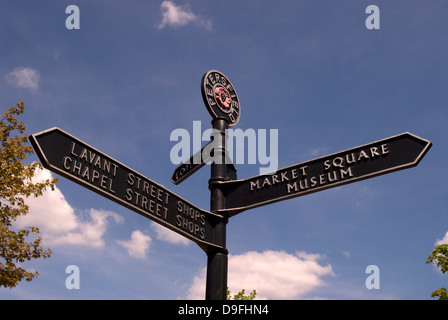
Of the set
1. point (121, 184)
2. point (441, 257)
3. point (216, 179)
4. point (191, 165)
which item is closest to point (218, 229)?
point (216, 179)

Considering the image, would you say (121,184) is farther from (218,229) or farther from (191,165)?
(191,165)

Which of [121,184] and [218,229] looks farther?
[218,229]

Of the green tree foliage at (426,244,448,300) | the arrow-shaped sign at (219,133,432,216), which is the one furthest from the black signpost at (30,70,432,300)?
the green tree foliage at (426,244,448,300)

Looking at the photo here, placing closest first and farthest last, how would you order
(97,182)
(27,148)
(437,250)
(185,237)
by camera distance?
(97,182) < (185,237) < (27,148) < (437,250)

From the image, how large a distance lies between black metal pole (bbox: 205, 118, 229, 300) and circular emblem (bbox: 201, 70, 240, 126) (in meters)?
0.17

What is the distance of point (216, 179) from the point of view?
531cm

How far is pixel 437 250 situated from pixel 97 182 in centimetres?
2554

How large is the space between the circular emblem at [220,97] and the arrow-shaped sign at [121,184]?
1.66 m

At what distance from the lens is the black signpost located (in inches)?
147

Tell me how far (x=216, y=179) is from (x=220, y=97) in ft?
4.63

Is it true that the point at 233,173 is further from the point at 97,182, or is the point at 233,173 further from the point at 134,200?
the point at 97,182

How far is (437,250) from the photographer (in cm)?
2414

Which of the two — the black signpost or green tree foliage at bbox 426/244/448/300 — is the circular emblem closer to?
the black signpost
